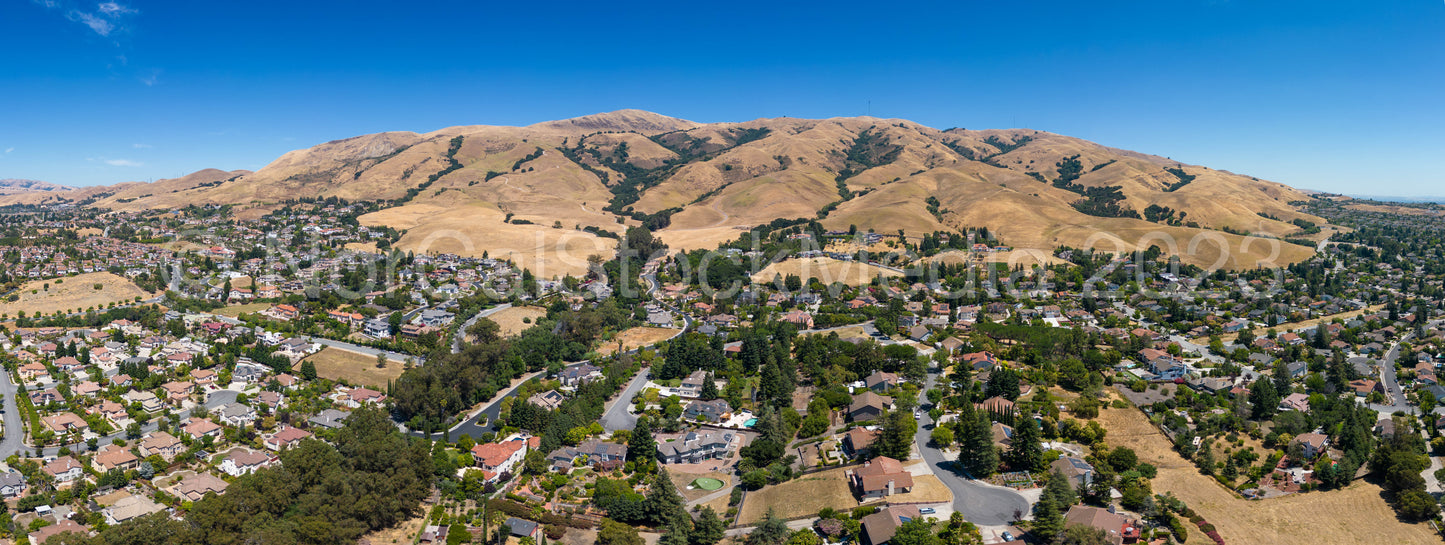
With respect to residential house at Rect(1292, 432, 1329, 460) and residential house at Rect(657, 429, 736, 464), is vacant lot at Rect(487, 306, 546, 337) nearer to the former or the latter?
residential house at Rect(657, 429, 736, 464)

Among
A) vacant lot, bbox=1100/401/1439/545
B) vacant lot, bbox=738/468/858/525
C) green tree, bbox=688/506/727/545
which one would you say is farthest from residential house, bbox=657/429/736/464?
vacant lot, bbox=1100/401/1439/545

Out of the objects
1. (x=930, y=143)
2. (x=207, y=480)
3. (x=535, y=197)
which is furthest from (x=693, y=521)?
(x=930, y=143)

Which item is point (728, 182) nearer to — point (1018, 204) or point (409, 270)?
point (1018, 204)

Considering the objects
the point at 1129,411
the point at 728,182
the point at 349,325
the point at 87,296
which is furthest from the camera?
the point at 728,182

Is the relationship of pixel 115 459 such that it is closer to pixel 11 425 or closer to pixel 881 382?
pixel 11 425

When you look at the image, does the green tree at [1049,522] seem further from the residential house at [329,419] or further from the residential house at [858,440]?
the residential house at [329,419]

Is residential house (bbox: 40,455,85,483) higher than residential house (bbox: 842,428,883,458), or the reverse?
residential house (bbox: 842,428,883,458)
